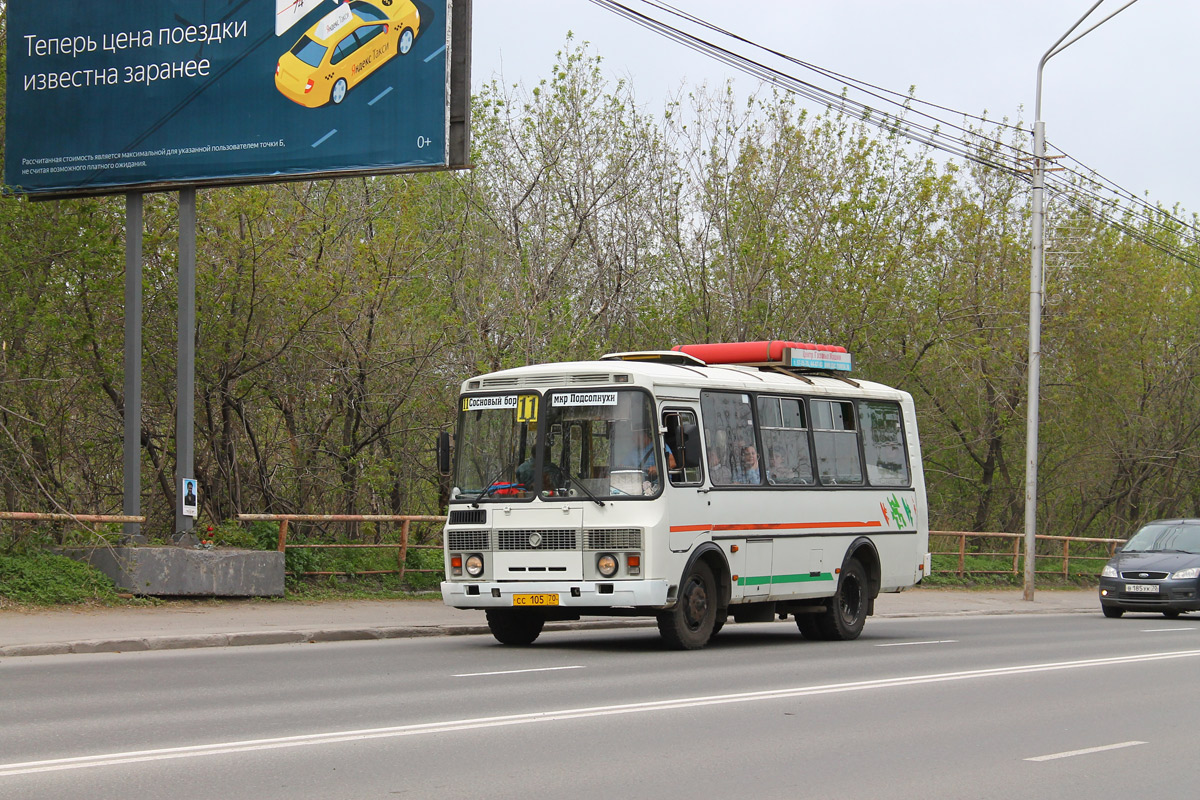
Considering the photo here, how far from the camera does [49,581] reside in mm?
17281

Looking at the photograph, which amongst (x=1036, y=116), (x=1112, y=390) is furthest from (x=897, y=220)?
(x=1112, y=390)

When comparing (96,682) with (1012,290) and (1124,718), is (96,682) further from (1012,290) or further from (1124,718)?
(1012,290)

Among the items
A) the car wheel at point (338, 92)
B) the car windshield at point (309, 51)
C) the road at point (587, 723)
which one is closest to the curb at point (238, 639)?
the road at point (587, 723)

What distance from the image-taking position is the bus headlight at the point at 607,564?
14.7 meters

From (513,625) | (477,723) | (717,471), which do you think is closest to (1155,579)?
(717,471)

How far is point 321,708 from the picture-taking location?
33.6 ft

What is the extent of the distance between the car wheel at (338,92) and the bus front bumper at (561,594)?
7123mm

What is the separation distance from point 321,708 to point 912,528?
1133 centimetres

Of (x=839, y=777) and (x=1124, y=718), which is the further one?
(x=1124, y=718)

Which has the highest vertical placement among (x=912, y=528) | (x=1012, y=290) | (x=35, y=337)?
(x=1012, y=290)

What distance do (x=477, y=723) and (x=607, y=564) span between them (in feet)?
17.3

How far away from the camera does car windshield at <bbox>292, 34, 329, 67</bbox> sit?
19.1 meters

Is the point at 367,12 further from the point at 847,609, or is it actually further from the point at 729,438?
the point at 847,609

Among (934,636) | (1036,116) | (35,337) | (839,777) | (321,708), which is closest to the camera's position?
(839,777)
